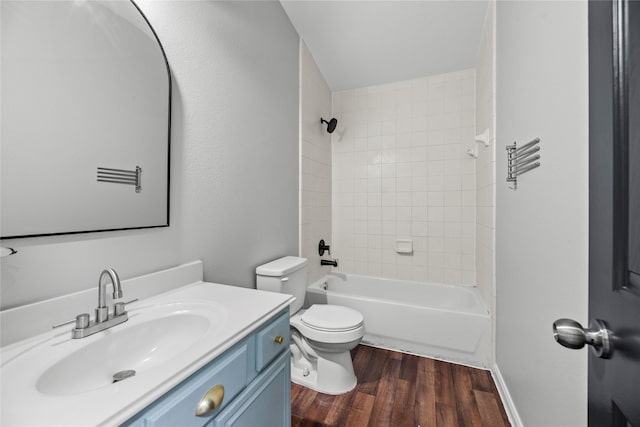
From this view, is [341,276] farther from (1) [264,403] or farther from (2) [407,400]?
(1) [264,403]

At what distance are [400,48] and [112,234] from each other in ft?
8.18

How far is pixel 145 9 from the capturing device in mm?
1058

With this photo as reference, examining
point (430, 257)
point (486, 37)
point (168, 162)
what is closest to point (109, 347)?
point (168, 162)

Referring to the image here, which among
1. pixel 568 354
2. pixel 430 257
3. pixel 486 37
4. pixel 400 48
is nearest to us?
pixel 568 354

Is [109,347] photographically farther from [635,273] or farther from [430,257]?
[430,257]

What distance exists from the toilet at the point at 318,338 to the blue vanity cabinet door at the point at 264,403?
557 mm

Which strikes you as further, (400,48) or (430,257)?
(430,257)

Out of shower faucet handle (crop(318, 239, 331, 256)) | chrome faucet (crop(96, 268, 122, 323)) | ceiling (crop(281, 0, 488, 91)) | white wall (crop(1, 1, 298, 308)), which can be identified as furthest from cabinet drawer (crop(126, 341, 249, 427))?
ceiling (crop(281, 0, 488, 91))

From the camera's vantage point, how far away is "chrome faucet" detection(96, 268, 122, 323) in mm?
801

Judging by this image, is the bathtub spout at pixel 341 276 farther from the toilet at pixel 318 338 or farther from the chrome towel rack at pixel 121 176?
the chrome towel rack at pixel 121 176

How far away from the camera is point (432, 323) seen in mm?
1988

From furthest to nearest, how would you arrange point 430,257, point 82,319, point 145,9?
point 430,257
point 145,9
point 82,319

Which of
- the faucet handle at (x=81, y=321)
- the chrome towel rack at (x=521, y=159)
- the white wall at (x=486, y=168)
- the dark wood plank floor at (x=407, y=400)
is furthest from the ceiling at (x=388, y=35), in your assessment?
the dark wood plank floor at (x=407, y=400)

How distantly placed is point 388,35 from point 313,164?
123cm
